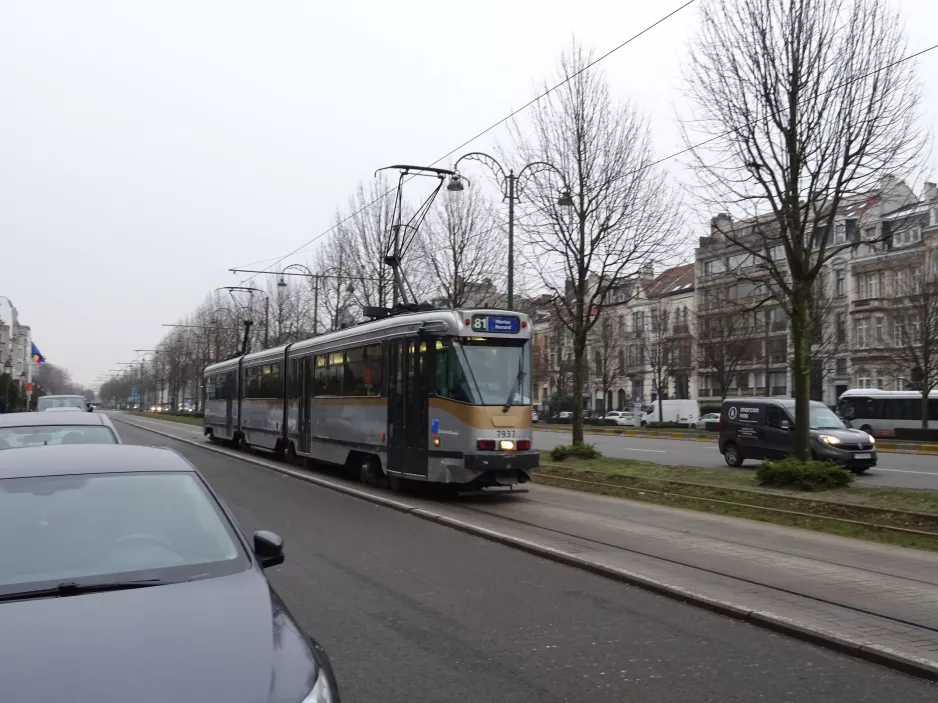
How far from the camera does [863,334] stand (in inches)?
2285

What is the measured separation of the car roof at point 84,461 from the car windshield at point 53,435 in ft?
10.8

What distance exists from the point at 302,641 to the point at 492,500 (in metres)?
12.2

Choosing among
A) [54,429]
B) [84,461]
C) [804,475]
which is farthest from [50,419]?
[804,475]

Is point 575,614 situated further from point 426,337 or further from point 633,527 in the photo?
point 426,337

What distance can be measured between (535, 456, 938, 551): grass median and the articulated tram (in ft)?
9.28

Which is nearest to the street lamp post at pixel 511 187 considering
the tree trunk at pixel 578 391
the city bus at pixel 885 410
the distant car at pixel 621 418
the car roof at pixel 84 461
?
the tree trunk at pixel 578 391

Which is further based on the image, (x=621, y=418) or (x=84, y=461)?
(x=621, y=418)

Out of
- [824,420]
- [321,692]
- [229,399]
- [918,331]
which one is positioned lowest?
[321,692]

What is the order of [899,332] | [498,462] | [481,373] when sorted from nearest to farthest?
[498,462]
[481,373]
[899,332]

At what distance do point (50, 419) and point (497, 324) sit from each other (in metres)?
7.71

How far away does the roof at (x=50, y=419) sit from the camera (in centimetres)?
869

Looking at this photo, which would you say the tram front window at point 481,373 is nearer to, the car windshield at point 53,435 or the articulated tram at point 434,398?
the articulated tram at point 434,398

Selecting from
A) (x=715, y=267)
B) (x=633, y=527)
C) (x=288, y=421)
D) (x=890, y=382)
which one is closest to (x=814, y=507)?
(x=633, y=527)

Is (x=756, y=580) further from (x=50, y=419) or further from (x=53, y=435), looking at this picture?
(x=50, y=419)
